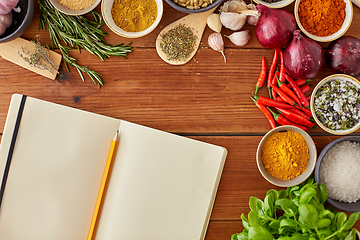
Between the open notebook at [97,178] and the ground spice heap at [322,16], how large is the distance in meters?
0.52

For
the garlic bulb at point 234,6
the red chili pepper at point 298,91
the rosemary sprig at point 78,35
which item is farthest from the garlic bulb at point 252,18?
the rosemary sprig at point 78,35

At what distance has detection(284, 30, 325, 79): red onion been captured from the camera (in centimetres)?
91

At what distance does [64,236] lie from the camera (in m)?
0.92

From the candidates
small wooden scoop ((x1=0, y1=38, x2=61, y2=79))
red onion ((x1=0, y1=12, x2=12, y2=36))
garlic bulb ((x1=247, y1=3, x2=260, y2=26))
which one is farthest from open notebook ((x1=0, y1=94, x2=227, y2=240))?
garlic bulb ((x1=247, y1=3, x2=260, y2=26))

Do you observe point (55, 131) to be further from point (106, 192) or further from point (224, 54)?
point (224, 54)

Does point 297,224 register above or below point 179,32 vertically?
below

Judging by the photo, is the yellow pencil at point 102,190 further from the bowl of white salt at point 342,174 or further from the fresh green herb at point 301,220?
the bowl of white salt at point 342,174

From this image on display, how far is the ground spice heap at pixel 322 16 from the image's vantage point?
915mm

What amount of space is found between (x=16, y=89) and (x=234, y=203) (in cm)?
89

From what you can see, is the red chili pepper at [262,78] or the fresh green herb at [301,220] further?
the red chili pepper at [262,78]

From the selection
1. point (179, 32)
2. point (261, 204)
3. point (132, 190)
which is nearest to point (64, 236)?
point (132, 190)

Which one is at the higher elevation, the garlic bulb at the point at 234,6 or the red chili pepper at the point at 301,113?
the garlic bulb at the point at 234,6

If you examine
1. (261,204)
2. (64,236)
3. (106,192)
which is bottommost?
(64,236)

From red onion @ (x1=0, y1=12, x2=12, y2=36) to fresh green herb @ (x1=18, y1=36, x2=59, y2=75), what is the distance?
80mm
